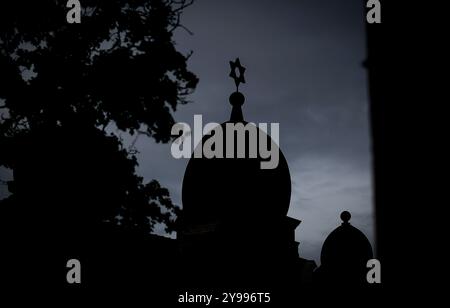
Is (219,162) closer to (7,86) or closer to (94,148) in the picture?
(94,148)

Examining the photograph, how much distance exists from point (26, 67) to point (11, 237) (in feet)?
13.7

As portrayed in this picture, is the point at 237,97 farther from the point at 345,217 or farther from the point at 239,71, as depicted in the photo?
the point at 345,217

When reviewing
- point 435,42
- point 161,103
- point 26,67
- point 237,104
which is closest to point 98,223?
point 161,103

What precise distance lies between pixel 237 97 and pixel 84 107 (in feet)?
24.1

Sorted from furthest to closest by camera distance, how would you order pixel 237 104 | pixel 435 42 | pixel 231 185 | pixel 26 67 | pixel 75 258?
pixel 237 104
pixel 231 185
pixel 26 67
pixel 75 258
pixel 435 42

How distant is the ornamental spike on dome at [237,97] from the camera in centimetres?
1727

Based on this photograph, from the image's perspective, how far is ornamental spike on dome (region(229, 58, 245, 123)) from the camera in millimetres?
17266

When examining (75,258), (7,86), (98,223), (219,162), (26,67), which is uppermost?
(26,67)

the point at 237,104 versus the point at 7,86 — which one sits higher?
the point at 237,104

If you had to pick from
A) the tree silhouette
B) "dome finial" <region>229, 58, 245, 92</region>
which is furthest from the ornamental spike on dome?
the tree silhouette

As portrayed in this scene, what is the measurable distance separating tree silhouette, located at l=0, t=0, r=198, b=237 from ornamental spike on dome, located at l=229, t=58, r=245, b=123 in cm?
478

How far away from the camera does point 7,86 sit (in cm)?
1091

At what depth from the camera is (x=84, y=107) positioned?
11.6m

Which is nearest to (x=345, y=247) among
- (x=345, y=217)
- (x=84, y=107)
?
(x=345, y=217)
